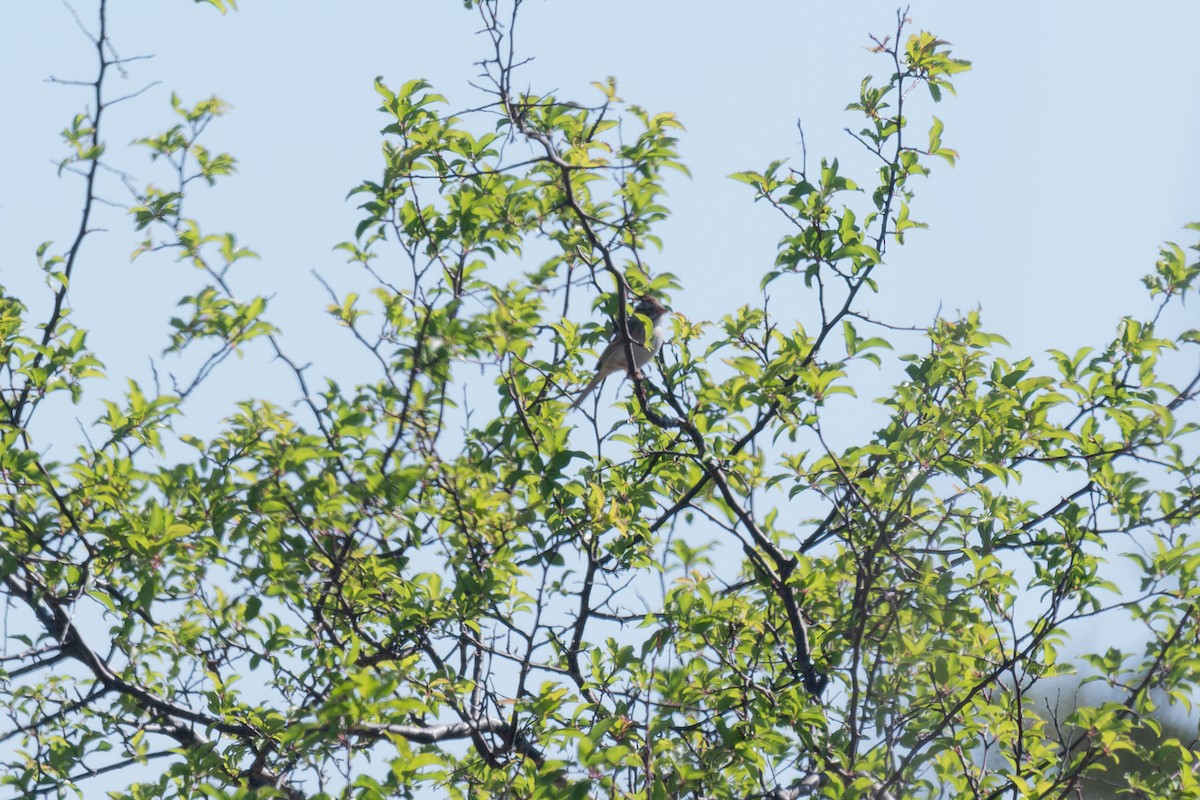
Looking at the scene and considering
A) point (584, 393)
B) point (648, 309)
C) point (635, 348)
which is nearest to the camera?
point (584, 393)

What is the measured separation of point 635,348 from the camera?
24.5 ft

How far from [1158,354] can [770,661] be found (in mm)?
2237

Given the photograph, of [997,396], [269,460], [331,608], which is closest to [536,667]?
[331,608]

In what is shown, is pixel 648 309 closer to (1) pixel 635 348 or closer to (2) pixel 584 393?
(1) pixel 635 348

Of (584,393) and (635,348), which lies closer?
(584,393)

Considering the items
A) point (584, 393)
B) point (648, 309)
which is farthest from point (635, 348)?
point (584, 393)

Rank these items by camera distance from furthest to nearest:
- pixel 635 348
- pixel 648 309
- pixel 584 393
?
1. pixel 635 348
2. pixel 648 309
3. pixel 584 393

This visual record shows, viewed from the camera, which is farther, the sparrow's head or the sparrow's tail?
the sparrow's head

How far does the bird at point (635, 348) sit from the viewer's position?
5414mm

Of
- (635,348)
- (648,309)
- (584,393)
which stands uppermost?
(635,348)

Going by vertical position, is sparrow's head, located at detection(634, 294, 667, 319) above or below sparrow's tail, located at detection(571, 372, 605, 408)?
above

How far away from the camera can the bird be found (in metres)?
5.41

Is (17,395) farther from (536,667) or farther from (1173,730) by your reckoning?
(1173,730)

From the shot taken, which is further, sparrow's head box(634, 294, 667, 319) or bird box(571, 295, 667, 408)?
sparrow's head box(634, 294, 667, 319)
